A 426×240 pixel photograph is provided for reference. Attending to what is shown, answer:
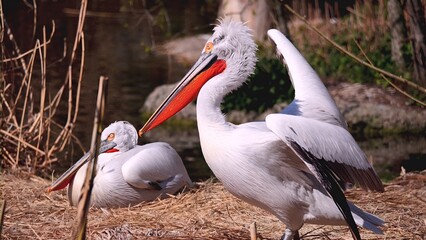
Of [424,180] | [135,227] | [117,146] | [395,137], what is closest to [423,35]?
[395,137]

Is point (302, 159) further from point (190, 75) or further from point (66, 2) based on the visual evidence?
point (66, 2)

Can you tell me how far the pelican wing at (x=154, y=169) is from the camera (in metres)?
5.27

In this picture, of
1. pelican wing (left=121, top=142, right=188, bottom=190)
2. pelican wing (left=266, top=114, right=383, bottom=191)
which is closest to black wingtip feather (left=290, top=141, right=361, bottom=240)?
pelican wing (left=266, top=114, right=383, bottom=191)

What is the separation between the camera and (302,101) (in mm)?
4422

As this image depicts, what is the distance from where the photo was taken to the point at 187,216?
497cm

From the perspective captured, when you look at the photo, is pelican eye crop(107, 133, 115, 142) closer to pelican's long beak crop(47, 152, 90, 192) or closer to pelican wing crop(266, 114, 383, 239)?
pelican's long beak crop(47, 152, 90, 192)

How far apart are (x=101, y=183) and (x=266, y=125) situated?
1781mm

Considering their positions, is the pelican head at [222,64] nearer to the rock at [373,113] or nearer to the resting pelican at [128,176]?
the resting pelican at [128,176]

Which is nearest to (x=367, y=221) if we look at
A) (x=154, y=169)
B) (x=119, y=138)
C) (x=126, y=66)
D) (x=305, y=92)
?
(x=305, y=92)

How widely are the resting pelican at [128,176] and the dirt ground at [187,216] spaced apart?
0.09m

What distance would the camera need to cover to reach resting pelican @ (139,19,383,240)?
3.81 metres

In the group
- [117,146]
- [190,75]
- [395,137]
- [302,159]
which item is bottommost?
[395,137]

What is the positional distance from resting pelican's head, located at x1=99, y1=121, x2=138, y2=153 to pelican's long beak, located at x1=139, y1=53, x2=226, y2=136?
141cm

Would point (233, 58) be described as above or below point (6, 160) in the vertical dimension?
above
